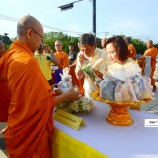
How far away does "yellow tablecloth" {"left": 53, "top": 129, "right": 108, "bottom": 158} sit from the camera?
107cm

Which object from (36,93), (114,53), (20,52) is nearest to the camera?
(36,93)

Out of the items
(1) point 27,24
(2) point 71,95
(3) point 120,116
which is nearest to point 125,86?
(3) point 120,116

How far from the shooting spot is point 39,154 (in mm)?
1269

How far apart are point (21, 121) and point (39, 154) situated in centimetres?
22

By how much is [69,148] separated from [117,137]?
0.86ft

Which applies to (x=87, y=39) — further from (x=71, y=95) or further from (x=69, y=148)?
(x=69, y=148)

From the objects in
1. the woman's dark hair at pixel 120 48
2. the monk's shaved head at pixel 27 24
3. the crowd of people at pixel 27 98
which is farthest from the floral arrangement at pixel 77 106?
the monk's shaved head at pixel 27 24

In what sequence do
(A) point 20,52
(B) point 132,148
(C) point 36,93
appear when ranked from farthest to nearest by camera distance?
(A) point 20,52 → (C) point 36,93 → (B) point 132,148

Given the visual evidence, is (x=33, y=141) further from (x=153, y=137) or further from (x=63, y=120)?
(x=153, y=137)

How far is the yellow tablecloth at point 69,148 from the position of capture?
1.07m

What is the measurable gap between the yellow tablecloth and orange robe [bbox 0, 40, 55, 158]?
0.18 ft

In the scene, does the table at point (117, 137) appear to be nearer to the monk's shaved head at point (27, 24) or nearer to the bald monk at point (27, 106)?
the bald monk at point (27, 106)

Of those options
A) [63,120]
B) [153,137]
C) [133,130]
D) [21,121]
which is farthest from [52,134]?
[153,137]

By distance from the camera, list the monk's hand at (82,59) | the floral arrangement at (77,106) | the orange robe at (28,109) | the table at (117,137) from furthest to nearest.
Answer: the monk's hand at (82,59) → the floral arrangement at (77,106) → the orange robe at (28,109) → the table at (117,137)
